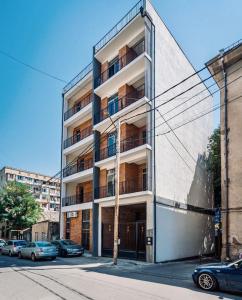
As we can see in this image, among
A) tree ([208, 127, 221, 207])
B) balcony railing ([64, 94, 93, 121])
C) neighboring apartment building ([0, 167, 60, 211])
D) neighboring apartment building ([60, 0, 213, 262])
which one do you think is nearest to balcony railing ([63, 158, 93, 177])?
neighboring apartment building ([60, 0, 213, 262])

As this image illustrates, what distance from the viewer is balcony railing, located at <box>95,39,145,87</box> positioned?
26.1 metres

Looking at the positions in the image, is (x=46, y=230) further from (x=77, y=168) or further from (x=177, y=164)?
(x=177, y=164)

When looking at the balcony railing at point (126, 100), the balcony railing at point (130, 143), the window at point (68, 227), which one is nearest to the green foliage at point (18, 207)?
the window at point (68, 227)

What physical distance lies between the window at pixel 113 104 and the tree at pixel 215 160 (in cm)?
888

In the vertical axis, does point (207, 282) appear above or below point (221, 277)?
below

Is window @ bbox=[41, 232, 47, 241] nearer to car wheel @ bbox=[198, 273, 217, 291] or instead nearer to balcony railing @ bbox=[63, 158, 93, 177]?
balcony railing @ bbox=[63, 158, 93, 177]

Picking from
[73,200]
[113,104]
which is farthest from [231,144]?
[73,200]

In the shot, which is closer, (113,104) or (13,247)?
(113,104)

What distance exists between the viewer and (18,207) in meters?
43.9

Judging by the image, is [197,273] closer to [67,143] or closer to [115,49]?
[115,49]

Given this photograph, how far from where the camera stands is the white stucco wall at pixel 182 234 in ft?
71.0

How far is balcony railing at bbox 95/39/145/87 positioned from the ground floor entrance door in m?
12.1

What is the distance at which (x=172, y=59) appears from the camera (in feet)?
87.0

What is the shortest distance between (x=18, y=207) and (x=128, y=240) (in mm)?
23399
